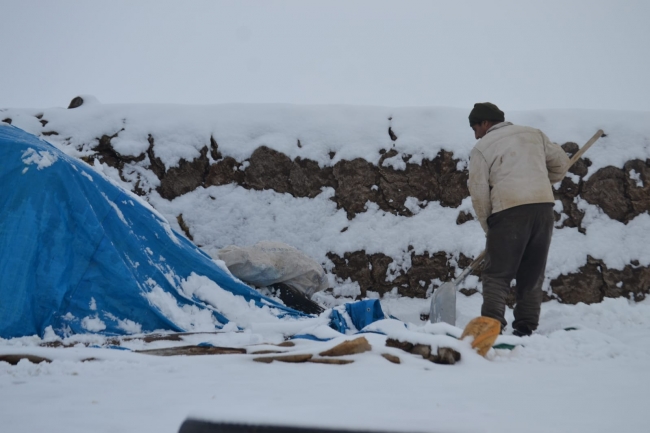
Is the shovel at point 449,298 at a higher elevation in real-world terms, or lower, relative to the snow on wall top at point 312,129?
lower

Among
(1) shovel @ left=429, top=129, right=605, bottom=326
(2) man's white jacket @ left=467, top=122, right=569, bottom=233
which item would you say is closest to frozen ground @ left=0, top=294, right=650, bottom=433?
(2) man's white jacket @ left=467, top=122, right=569, bottom=233

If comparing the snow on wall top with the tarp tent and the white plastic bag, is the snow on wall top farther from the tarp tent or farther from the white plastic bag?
the tarp tent

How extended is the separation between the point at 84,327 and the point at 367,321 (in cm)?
148

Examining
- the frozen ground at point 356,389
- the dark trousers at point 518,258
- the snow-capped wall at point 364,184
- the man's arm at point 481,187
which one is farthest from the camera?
the snow-capped wall at point 364,184

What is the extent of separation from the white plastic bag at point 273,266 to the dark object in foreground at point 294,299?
5 centimetres

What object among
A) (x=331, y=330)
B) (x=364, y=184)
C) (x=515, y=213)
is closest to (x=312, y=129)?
(x=364, y=184)

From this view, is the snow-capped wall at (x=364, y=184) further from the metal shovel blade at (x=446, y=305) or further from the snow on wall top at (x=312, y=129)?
the metal shovel blade at (x=446, y=305)

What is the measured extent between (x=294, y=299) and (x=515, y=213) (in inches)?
64.9

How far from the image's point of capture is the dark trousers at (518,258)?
284cm

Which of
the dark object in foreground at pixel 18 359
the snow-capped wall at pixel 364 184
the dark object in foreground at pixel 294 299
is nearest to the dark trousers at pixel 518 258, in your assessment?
the dark object in foreground at pixel 294 299

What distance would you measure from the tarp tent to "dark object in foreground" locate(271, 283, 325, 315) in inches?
26.9

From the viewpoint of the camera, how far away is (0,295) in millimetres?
2531

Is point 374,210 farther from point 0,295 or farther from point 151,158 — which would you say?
point 0,295

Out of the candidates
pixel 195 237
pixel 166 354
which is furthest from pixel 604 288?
pixel 166 354
